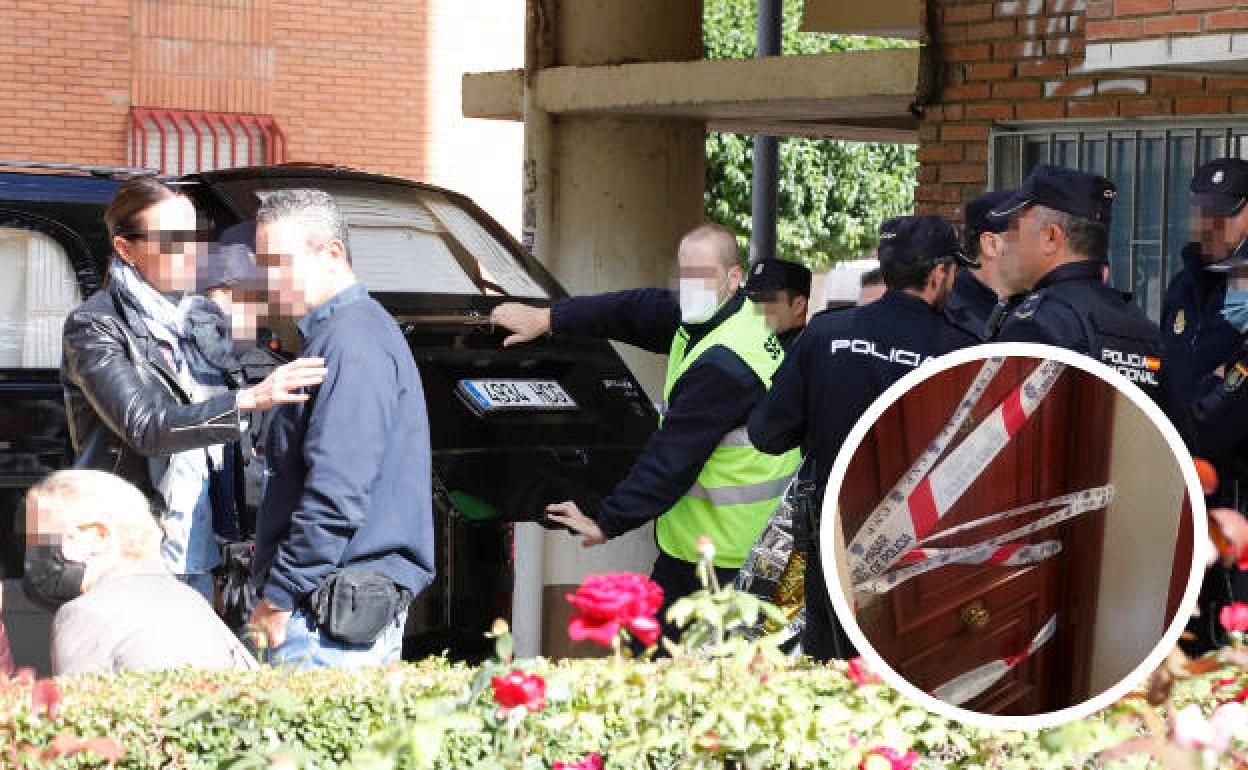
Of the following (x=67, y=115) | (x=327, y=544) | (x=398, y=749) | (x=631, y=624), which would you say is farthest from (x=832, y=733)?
(x=67, y=115)

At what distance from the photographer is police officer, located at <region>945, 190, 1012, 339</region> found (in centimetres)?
548

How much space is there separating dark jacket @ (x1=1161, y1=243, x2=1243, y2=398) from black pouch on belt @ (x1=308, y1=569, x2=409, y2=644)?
2172 millimetres

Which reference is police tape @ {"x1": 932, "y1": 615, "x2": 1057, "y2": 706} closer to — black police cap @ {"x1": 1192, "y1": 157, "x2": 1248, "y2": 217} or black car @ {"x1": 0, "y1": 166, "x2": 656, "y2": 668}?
black police cap @ {"x1": 1192, "y1": 157, "x2": 1248, "y2": 217}

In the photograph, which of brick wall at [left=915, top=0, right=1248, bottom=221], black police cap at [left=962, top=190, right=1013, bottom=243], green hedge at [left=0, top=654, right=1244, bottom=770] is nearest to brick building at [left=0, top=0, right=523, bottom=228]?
brick wall at [left=915, top=0, right=1248, bottom=221]

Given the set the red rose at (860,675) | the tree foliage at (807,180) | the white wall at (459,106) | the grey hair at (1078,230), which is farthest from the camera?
the tree foliage at (807,180)

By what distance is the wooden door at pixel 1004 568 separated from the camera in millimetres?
1611

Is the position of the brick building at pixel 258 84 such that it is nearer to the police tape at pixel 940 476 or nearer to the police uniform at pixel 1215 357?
the police uniform at pixel 1215 357

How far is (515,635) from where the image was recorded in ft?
24.0

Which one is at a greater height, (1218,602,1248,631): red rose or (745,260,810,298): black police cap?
(745,260,810,298): black police cap

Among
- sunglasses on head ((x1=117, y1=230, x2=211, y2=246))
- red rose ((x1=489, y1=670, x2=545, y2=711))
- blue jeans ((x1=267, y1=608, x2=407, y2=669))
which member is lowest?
blue jeans ((x1=267, y1=608, x2=407, y2=669))

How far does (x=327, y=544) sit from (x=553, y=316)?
2436 millimetres

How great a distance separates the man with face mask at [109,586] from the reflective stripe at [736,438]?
173 cm

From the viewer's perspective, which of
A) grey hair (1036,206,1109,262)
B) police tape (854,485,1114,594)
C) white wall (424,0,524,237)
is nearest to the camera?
police tape (854,485,1114,594)

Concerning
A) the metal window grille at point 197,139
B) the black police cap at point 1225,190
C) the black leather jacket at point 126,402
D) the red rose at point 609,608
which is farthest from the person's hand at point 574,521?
the metal window grille at point 197,139
